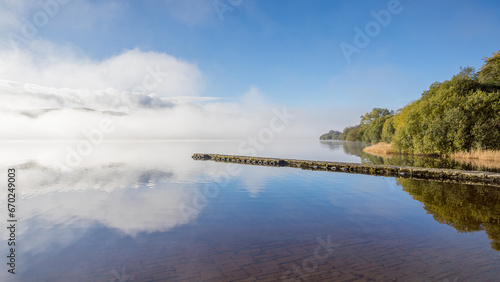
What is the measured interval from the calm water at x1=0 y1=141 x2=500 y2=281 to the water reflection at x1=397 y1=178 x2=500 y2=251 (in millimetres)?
50

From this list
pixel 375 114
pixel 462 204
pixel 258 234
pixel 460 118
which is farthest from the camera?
pixel 375 114

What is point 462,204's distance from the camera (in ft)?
41.1

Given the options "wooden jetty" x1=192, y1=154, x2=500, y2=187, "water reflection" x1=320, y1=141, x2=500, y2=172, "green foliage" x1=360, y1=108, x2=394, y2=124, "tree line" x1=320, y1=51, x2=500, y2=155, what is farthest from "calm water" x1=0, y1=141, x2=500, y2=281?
"green foliage" x1=360, y1=108, x2=394, y2=124

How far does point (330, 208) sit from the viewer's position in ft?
40.9

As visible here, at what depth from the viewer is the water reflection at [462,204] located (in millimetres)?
9305

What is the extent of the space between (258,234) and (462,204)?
10.7m

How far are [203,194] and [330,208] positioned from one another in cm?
770

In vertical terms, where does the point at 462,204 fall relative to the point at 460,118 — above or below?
below

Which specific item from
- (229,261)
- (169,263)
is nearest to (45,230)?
(169,263)

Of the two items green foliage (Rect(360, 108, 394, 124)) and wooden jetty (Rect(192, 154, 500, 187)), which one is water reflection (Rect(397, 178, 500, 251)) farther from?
green foliage (Rect(360, 108, 394, 124))

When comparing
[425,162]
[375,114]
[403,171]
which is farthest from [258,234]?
[375,114]

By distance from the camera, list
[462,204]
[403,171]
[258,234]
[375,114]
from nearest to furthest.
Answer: [258,234] < [462,204] < [403,171] < [375,114]

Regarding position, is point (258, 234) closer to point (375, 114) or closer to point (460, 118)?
point (460, 118)

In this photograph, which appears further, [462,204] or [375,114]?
[375,114]
